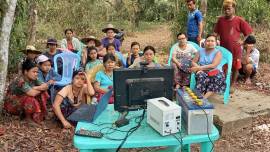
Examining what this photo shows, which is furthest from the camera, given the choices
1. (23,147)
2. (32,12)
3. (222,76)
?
(32,12)

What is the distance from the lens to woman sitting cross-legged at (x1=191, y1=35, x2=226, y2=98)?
5.81 meters

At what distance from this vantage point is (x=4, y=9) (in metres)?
4.90

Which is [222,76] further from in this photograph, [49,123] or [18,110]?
[18,110]

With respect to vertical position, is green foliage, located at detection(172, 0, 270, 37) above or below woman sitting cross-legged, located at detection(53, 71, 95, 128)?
above

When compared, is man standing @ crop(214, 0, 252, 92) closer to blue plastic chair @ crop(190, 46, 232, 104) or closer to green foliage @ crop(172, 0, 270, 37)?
blue plastic chair @ crop(190, 46, 232, 104)

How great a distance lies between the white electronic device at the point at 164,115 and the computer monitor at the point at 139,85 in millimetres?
116

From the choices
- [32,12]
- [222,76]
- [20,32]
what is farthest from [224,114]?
[32,12]

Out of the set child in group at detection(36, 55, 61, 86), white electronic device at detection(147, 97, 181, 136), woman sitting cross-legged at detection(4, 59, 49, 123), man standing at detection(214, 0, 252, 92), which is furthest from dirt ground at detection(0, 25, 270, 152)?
white electronic device at detection(147, 97, 181, 136)

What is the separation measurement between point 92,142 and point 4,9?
2.67 meters

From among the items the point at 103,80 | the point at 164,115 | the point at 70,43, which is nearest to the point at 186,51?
the point at 103,80

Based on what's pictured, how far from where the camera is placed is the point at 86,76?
16.9ft

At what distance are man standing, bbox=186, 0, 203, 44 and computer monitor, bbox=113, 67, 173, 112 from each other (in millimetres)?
3983

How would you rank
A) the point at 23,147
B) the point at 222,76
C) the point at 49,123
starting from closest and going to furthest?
the point at 23,147 → the point at 49,123 → the point at 222,76

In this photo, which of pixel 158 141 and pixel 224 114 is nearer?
pixel 158 141
